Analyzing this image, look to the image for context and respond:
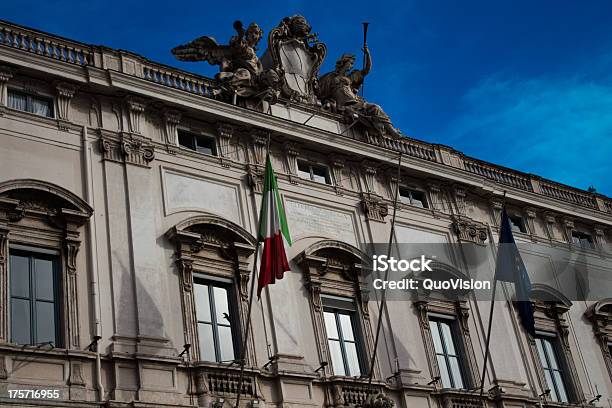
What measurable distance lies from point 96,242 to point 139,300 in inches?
63.0

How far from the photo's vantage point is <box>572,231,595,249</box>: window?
32500 millimetres

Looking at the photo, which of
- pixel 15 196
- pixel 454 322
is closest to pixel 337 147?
pixel 454 322

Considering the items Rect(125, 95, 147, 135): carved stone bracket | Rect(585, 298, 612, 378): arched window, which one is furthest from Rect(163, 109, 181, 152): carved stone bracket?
Rect(585, 298, 612, 378): arched window

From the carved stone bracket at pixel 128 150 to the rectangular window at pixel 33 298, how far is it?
10.6 ft

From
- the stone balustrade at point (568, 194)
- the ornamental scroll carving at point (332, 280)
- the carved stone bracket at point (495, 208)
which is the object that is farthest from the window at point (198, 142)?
the stone balustrade at point (568, 194)

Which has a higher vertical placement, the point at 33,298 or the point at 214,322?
the point at 33,298

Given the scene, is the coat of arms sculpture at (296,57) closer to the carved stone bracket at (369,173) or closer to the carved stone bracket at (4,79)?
the carved stone bracket at (369,173)

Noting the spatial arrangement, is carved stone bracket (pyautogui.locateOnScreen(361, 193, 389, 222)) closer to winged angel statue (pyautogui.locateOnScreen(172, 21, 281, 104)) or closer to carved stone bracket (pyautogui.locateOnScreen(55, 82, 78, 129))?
winged angel statue (pyautogui.locateOnScreen(172, 21, 281, 104))

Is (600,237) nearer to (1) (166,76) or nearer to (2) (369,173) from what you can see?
(2) (369,173)

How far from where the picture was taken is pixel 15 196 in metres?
20.0

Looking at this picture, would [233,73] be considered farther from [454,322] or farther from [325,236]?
[454,322]

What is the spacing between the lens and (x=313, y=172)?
26359mm

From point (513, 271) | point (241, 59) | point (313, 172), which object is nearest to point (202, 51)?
point (241, 59)

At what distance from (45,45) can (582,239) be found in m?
19.2
